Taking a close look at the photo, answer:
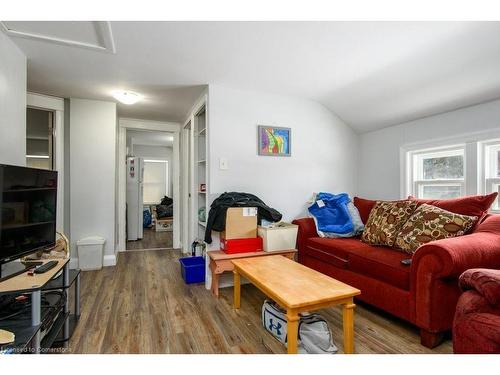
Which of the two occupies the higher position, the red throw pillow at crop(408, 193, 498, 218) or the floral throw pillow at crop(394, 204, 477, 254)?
the red throw pillow at crop(408, 193, 498, 218)

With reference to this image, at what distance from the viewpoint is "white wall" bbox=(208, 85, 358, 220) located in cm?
287

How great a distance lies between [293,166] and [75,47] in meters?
2.38

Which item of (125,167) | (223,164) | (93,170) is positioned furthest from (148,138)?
(223,164)

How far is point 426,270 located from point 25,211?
249cm

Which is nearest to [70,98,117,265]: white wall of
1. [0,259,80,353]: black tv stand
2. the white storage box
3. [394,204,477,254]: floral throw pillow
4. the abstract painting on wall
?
[0,259,80,353]: black tv stand

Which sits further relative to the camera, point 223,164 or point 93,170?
point 93,170

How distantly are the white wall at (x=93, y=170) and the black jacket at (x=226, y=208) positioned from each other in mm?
1680

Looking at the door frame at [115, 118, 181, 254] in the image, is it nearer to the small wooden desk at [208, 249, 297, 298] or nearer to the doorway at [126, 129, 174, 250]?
the doorway at [126, 129, 174, 250]

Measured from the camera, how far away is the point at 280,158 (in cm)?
316

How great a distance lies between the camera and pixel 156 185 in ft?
24.2

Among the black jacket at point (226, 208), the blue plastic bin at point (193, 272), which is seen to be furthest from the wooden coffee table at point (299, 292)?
the blue plastic bin at point (193, 272)

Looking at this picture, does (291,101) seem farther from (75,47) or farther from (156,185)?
(156,185)

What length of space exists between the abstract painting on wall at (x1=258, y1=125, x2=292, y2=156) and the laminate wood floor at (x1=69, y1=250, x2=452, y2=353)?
1.53 metres

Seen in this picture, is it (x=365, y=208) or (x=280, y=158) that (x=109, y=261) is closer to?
(x=280, y=158)
